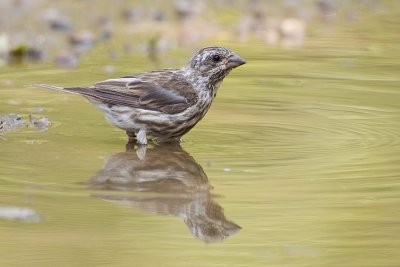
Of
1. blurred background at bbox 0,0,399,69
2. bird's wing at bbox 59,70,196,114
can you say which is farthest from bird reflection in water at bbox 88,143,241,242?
blurred background at bbox 0,0,399,69

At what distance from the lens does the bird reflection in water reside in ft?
21.2

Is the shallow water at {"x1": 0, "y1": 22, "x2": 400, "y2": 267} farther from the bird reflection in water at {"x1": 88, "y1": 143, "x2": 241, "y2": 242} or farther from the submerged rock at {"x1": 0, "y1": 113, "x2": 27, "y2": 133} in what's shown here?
the submerged rock at {"x1": 0, "y1": 113, "x2": 27, "y2": 133}

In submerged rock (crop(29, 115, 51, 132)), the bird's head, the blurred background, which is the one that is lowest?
the blurred background

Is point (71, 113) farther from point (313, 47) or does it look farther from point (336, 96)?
point (313, 47)

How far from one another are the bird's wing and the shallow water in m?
0.30

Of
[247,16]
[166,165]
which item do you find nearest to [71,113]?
[166,165]

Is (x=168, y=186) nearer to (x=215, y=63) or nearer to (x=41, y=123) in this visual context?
(x=41, y=123)

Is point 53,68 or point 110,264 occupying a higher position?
point 110,264

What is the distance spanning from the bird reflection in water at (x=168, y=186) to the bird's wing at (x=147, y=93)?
442 millimetres

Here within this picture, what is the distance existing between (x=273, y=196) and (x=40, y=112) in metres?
3.24

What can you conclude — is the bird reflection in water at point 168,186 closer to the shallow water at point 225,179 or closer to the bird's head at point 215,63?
the shallow water at point 225,179

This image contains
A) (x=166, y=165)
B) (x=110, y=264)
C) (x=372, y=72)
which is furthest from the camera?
(x=372, y=72)

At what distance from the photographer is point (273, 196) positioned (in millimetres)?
6980

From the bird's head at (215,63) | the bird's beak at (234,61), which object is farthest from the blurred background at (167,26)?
the bird's beak at (234,61)
